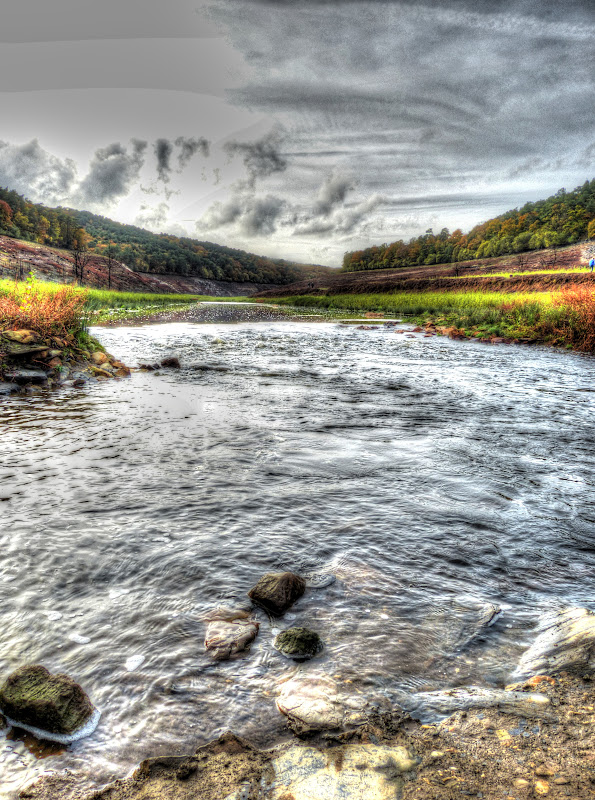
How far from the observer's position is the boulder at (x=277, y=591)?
275 cm

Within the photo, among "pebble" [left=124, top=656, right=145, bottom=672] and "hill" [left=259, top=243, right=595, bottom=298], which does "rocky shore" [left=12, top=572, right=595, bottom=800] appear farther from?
"hill" [left=259, top=243, right=595, bottom=298]

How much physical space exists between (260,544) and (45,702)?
1834 millimetres

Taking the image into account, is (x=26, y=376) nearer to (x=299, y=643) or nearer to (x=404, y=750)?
(x=299, y=643)

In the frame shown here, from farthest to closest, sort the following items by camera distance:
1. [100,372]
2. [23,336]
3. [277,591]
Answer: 1. [100,372]
2. [23,336]
3. [277,591]

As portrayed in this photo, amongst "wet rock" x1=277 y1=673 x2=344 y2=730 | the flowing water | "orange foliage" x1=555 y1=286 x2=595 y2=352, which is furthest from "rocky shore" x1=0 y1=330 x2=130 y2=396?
"orange foliage" x1=555 y1=286 x2=595 y2=352

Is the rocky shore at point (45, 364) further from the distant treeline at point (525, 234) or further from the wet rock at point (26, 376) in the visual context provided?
the distant treeline at point (525, 234)

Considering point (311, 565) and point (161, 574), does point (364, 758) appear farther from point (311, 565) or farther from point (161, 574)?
point (161, 574)

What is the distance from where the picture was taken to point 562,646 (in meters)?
2.38

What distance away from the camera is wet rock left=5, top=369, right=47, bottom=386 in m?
9.05

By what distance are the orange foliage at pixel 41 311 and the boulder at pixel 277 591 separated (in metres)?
9.48

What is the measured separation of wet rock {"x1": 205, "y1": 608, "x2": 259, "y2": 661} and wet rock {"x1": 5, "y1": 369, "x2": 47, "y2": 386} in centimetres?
833

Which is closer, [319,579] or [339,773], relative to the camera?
[339,773]

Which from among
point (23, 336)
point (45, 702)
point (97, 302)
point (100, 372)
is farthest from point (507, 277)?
point (45, 702)

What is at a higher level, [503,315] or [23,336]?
[503,315]
